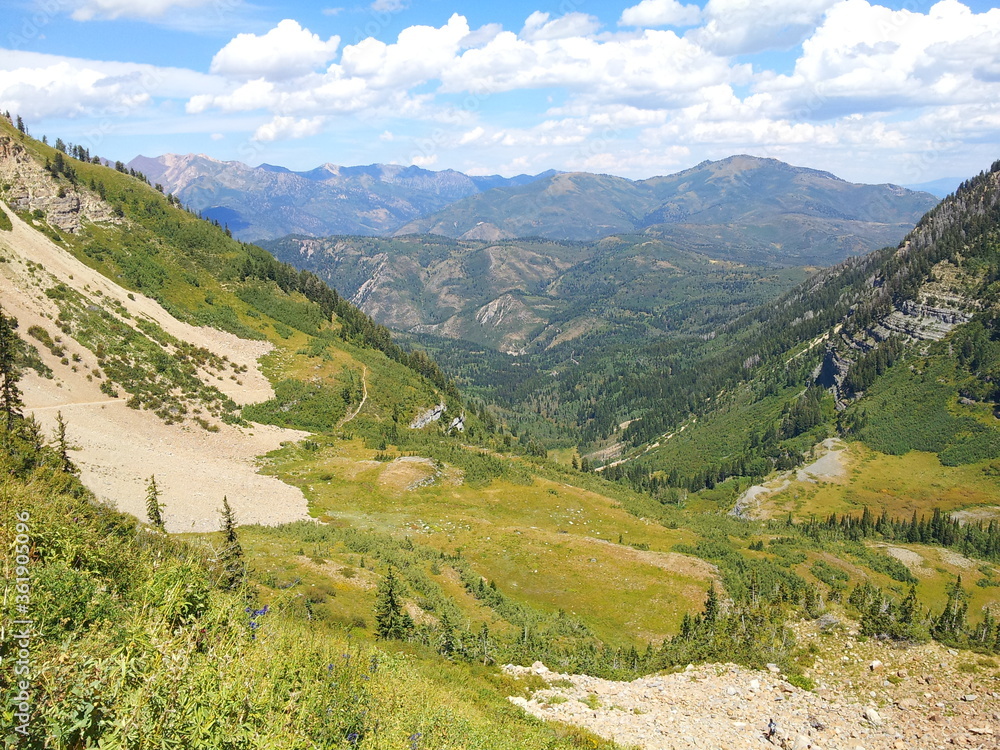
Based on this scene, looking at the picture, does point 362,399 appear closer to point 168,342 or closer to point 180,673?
point 168,342

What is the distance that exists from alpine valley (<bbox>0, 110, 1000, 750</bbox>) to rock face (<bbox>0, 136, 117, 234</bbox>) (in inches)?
22.5

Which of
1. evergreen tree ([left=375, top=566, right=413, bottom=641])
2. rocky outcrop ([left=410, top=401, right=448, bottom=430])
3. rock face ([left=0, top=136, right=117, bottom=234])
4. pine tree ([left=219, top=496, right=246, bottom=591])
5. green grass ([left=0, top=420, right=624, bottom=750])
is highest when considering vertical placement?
rock face ([left=0, top=136, right=117, bottom=234])

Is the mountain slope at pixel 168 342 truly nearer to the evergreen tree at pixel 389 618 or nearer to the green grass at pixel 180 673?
the evergreen tree at pixel 389 618

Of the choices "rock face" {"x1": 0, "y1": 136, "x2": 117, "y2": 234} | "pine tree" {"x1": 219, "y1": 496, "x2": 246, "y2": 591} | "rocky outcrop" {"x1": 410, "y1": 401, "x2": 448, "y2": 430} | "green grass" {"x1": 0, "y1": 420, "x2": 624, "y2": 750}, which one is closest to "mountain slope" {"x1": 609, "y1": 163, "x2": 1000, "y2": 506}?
"rocky outcrop" {"x1": 410, "y1": 401, "x2": 448, "y2": 430}

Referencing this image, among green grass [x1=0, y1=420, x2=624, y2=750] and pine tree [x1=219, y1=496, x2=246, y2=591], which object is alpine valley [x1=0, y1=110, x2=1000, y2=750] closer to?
green grass [x1=0, y1=420, x2=624, y2=750]

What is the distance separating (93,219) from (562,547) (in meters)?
107

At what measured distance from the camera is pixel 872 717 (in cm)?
2036

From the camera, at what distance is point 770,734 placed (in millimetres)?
20266

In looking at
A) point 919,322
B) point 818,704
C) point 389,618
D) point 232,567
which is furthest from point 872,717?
point 919,322

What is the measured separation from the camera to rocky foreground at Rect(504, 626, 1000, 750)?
1959 centimetres

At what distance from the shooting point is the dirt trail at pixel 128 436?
5356 centimetres

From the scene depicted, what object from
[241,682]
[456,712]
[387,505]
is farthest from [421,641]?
[387,505]

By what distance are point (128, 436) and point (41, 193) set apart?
67166mm

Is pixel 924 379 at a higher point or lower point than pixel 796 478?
higher
